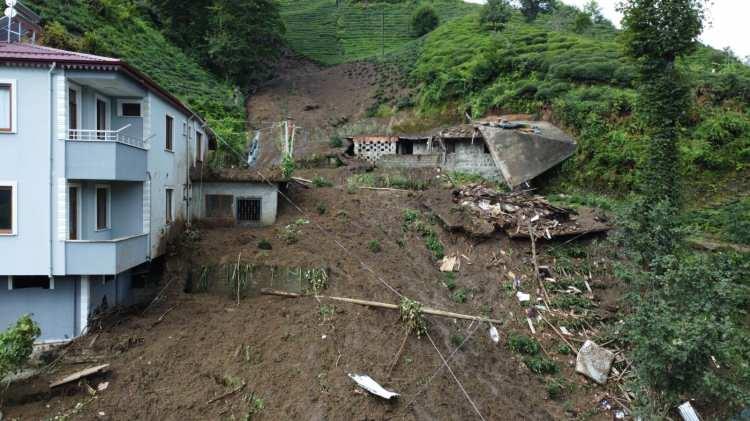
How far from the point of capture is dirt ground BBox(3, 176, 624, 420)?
1044 cm

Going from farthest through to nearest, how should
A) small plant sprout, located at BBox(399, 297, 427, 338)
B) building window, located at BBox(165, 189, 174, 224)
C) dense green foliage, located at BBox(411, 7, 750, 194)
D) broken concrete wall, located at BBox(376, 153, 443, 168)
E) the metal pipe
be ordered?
broken concrete wall, located at BBox(376, 153, 443, 168)
dense green foliage, located at BBox(411, 7, 750, 194)
building window, located at BBox(165, 189, 174, 224)
small plant sprout, located at BBox(399, 297, 427, 338)
the metal pipe

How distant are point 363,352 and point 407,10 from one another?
241 ft

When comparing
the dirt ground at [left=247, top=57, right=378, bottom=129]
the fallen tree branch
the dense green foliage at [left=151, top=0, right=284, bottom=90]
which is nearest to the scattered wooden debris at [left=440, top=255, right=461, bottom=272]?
the fallen tree branch

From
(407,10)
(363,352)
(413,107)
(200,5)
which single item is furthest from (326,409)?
(407,10)

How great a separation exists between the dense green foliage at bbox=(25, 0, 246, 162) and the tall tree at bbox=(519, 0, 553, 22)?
5039cm

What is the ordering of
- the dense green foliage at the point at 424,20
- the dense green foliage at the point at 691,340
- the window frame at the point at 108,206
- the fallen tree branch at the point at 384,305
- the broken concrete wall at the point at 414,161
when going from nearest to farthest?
the dense green foliage at the point at 691,340
the window frame at the point at 108,206
the fallen tree branch at the point at 384,305
the broken concrete wall at the point at 414,161
the dense green foliage at the point at 424,20

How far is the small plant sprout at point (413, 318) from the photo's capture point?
42.8ft

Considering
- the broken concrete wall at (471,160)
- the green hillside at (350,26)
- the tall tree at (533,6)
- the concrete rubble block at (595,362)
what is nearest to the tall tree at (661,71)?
the broken concrete wall at (471,160)

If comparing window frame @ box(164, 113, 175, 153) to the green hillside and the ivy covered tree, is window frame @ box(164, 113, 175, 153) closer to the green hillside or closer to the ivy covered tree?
the ivy covered tree

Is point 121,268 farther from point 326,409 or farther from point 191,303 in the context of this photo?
point 326,409

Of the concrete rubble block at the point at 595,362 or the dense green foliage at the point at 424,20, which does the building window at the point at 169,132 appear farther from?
the dense green foliage at the point at 424,20

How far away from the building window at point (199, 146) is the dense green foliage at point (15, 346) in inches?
415

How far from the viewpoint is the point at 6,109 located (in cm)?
1116

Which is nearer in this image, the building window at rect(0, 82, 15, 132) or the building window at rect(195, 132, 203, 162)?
the building window at rect(0, 82, 15, 132)
